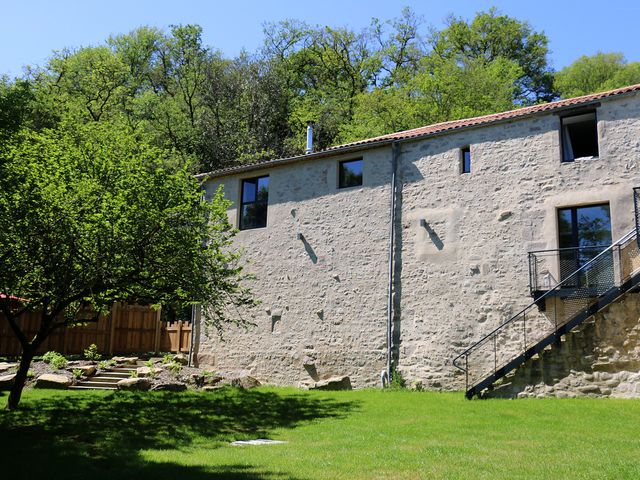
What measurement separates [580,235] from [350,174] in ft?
22.6

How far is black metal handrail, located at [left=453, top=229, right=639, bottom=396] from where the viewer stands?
13023 mm

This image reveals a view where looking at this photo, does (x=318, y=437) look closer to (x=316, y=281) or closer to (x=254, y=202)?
(x=316, y=281)

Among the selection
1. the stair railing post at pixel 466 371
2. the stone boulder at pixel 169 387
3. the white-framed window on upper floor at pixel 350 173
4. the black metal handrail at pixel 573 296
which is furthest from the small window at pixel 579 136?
the stone boulder at pixel 169 387

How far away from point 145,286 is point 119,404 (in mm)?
2887

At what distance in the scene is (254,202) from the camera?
779 inches

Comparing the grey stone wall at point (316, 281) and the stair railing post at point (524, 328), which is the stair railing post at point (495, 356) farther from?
the grey stone wall at point (316, 281)

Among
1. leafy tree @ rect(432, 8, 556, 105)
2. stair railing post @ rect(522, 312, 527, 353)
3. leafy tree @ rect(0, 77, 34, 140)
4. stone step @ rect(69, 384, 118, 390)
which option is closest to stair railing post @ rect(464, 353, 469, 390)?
stair railing post @ rect(522, 312, 527, 353)

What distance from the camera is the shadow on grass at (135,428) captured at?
7258mm

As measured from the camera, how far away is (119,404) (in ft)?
42.5

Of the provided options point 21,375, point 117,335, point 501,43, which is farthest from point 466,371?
point 501,43

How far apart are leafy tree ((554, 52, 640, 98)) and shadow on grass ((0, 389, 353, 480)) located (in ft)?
85.6

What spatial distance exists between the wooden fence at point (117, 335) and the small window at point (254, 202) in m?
5.60

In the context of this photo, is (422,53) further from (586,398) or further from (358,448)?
(358,448)

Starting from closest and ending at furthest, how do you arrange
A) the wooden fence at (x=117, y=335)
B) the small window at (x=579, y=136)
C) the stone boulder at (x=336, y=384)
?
the small window at (x=579, y=136) → the stone boulder at (x=336, y=384) → the wooden fence at (x=117, y=335)
